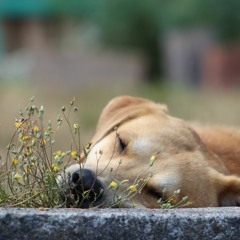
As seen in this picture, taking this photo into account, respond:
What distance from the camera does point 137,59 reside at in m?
29.1

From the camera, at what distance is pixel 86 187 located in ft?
14.1

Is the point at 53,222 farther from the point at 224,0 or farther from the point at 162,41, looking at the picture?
the point at 162,41

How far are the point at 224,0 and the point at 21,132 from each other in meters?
22.1

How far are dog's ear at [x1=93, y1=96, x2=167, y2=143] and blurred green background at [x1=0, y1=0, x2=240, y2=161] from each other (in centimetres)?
474

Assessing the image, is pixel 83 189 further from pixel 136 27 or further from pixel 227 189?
pixel 136 27

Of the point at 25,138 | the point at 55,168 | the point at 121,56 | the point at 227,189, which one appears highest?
the point at 25,138

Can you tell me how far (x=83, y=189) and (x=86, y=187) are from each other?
129 millimetres

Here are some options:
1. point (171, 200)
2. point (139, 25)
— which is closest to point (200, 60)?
point (139, 25)

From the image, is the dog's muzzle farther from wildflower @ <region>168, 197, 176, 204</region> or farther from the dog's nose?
wildflower @ <region>168, 197, 176, 204</region>

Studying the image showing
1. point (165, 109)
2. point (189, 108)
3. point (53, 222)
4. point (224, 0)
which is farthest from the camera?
point (224, 0)

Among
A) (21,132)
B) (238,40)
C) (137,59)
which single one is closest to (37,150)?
(21,132)

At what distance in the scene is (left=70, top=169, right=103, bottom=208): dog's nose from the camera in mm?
4148

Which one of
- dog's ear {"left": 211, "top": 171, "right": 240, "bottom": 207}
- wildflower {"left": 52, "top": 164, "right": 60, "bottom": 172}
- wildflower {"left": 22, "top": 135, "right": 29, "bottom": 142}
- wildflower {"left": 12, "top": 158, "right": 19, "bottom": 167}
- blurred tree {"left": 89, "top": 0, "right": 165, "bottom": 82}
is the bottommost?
blurred tree {"left": 89, "top": 0, "right": 165, "bottom": 82}

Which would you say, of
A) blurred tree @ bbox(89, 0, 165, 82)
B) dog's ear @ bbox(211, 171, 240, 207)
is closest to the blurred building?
blurred tree @ bbox(89, 0, 165, 82)
